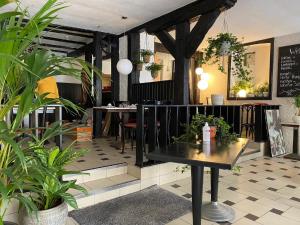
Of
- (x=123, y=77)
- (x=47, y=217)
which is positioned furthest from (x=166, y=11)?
(x=47, y=217)

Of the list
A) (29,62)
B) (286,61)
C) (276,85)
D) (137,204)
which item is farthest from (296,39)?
(29,62)

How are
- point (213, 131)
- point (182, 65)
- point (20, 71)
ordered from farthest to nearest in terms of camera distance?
point (182, 65) → point (213, 131) → point (20, 71)

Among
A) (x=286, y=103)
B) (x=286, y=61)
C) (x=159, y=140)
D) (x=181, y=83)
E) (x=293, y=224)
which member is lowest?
(x=293, y=224)

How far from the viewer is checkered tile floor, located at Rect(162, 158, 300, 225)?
96.8 inches

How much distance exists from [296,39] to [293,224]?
15.3 feet

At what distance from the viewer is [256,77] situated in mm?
6547

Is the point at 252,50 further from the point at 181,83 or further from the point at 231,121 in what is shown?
the point at 181,83

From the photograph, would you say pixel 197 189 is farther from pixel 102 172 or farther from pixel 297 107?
pixel 297 107

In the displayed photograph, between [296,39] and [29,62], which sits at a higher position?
[296,39]

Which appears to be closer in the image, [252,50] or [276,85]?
[276,85]

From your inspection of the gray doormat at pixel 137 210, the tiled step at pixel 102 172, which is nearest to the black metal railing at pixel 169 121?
the tiled step at pixel 102 172

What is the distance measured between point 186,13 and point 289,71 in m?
3.13

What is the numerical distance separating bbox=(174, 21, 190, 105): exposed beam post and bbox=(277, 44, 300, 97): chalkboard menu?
9.30 feet

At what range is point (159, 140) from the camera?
3.95m
